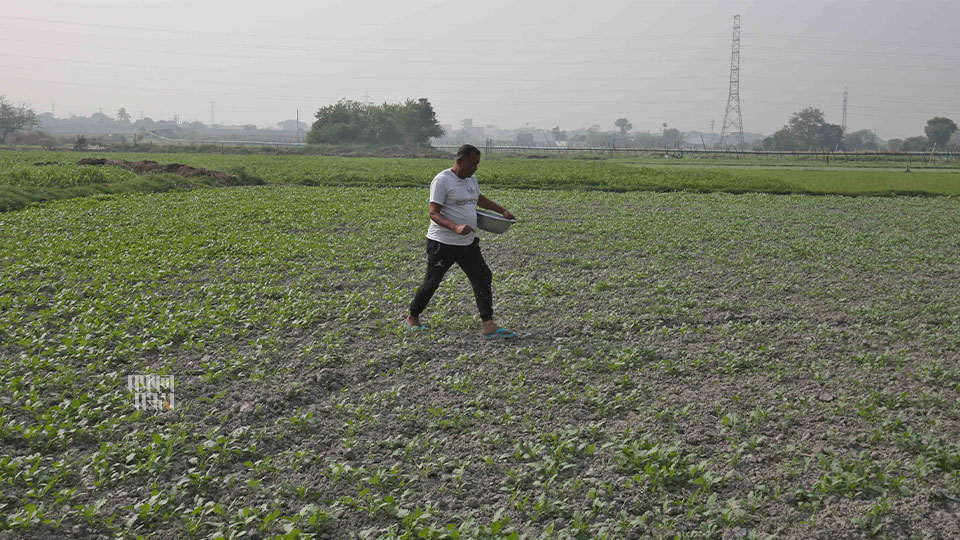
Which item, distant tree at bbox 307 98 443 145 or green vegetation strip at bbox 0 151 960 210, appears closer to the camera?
green vegetation strip at bbox 0 151 960 210

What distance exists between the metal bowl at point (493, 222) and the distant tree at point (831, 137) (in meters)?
149

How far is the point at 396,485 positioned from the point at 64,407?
3.52 meters

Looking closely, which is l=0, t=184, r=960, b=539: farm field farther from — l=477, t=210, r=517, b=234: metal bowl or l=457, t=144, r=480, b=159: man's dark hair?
l=457, t=144, r=480, b=159: man's dark hair

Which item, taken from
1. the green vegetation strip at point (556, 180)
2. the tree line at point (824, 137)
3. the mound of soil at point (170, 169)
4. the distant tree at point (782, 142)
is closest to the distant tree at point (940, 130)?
the tree line at point (824, 137)

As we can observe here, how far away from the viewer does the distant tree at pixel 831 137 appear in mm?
142375

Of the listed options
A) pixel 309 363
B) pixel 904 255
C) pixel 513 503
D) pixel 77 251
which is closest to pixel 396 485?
pixel 513 503

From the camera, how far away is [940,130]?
144 m

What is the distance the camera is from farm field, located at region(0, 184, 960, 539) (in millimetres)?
5418

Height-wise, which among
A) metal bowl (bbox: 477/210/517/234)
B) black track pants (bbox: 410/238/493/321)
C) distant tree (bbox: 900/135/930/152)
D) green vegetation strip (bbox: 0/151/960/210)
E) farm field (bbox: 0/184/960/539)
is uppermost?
distant tree (bbox: 900/135/930/152)

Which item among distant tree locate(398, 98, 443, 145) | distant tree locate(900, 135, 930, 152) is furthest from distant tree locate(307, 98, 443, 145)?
distant tree locate(900, 135, 930, 152)

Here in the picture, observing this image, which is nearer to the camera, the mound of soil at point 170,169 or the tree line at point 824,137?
the mound of soil at point 170,169

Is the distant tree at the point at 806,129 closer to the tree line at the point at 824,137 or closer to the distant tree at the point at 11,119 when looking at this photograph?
the tree line at the point at 824,137

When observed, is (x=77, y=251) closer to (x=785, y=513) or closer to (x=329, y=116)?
(x=785, y=513)

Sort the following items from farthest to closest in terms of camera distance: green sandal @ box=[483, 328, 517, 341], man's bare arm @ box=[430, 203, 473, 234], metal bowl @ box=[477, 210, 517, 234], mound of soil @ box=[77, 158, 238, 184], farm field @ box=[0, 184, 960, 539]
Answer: mound of soil @ box=[77, 158, 238, 184] < green sandal @ box=[483, 328, 517, 341] < metal bowl @ box=[477, 210, 517, 234] < man's bare arm @ box=[430, 203, 473, 234] < farm field @ box=[0, 184, 960, 539]
